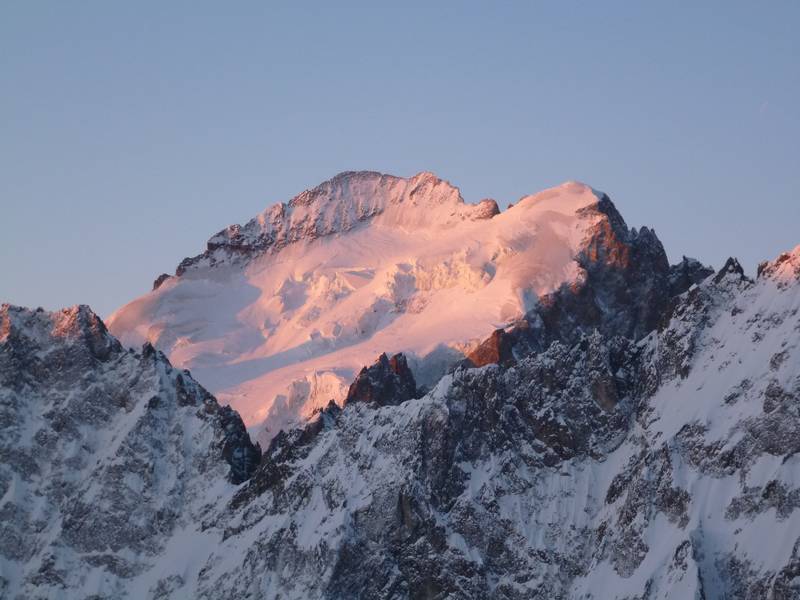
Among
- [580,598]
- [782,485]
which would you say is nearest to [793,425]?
[782,485]

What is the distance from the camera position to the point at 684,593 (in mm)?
186625

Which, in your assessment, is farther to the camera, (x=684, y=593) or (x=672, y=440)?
(x=672, y=440)

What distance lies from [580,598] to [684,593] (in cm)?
1441

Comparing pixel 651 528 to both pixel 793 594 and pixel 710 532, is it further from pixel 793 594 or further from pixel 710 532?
pixel 793 594

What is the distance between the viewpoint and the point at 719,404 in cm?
19875

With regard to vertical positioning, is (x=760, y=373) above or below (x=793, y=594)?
above

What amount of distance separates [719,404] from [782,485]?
12.7 metres

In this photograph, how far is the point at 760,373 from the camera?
197375 mm

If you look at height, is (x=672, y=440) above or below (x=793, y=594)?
above

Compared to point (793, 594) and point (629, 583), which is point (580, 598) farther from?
point (793, 594)

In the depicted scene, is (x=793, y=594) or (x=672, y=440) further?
(x=672, y=440)

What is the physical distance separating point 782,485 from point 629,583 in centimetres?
1434

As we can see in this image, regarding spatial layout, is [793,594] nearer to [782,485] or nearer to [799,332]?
[782,485]

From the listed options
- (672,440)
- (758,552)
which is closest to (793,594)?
(758,552)
